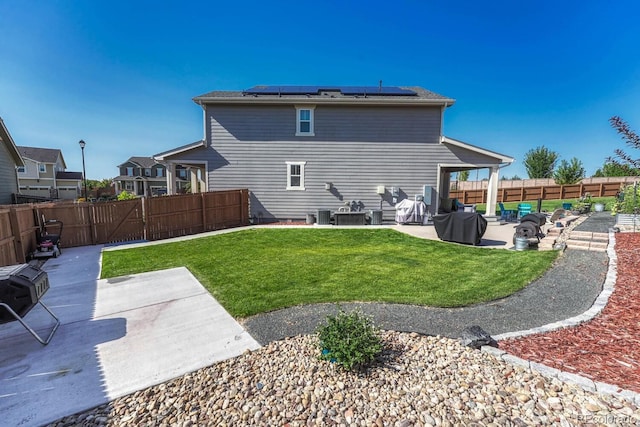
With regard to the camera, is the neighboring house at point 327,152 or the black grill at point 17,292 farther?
the neighboring house at point 327,152

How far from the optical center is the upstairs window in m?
13.8

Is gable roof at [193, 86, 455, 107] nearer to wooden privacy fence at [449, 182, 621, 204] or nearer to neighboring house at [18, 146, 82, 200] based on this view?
wooden privacy fence at [449, 182, 621, 204]

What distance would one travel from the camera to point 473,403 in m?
2.44

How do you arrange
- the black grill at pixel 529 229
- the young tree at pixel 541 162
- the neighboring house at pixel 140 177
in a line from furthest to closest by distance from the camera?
the neighboring house at pixel 140 177 → the young tree at pixel 541 162 → the black grill at pixel 529 229

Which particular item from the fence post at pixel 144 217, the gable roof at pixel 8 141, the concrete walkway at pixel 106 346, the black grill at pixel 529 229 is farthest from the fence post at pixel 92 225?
the black grill at pixel 529 229

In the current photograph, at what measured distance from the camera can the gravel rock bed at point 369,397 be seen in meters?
2.29

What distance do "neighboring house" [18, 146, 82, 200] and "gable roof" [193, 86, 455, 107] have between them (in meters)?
33.9

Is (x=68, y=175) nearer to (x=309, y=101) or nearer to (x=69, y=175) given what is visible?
(x=69, y=175)

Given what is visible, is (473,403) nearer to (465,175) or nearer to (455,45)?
(455,45)

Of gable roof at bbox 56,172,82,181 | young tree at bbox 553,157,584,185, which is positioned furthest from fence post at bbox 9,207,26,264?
gable roof at bbox 56,172,82,181

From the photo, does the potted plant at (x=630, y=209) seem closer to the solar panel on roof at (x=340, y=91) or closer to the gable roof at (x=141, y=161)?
the solar panel on roof at (x=340, y=91)

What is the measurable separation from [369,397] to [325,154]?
12.3 meters

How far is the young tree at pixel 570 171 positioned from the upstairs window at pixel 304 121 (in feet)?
83.4

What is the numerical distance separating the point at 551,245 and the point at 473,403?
8.11 m
